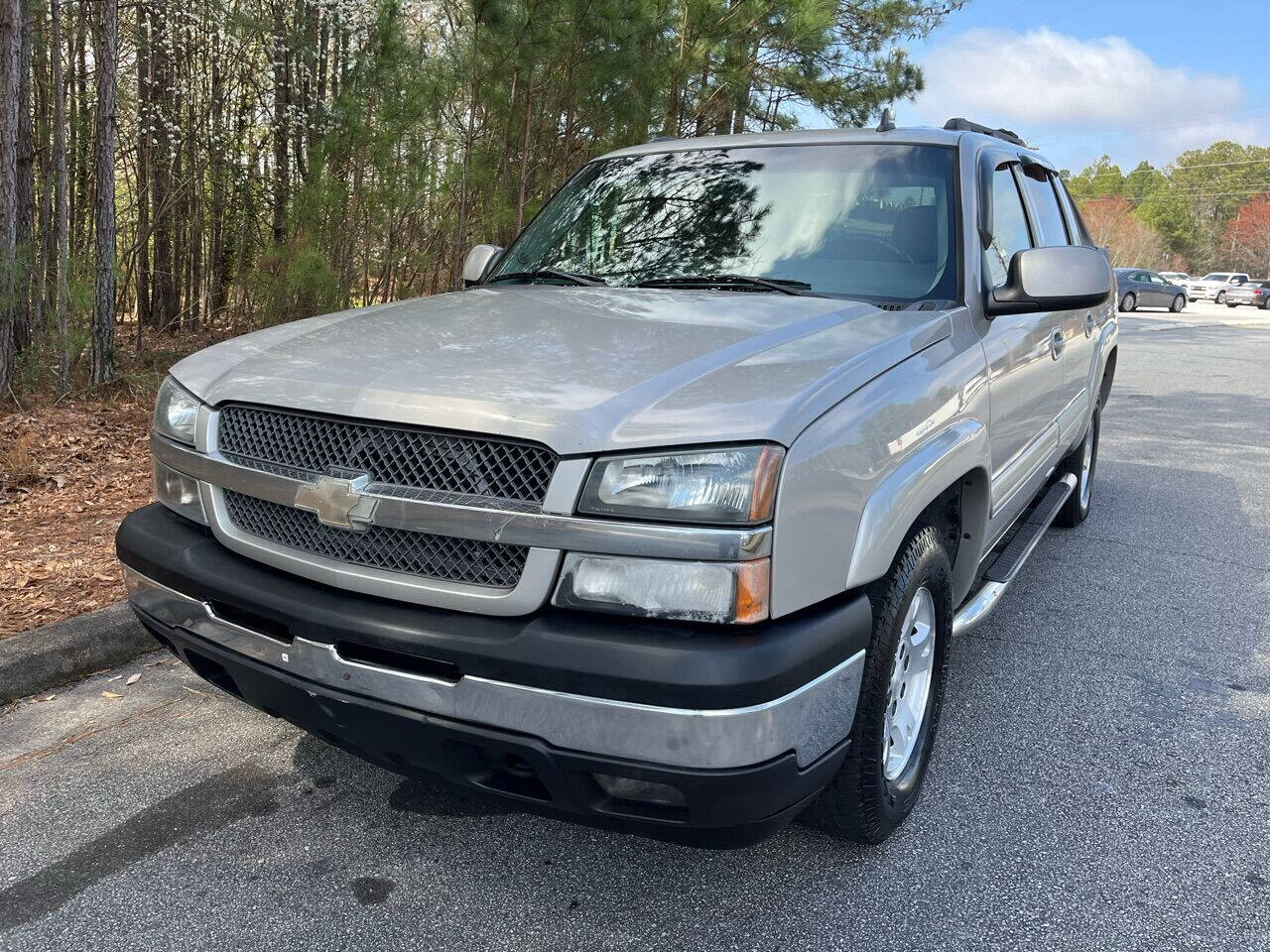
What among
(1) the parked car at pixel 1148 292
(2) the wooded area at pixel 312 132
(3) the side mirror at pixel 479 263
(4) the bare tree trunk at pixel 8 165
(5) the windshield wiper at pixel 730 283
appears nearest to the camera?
(5) the windshield wiper at pixel 730 283

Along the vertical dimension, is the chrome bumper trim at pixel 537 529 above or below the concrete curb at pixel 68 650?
above

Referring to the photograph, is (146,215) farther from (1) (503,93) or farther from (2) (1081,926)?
(2) (1081,926)

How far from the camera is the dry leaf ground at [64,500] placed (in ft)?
Answer: 12.5

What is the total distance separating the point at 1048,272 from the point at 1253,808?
1.59 m

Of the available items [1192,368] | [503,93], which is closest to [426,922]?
[503,93]

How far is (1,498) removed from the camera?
198 inches

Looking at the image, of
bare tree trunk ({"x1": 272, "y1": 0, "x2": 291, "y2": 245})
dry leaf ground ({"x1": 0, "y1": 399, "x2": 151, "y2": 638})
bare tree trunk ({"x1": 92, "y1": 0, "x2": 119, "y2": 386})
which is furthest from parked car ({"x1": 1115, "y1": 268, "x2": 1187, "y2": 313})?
dry leaf ground ({"x1": 0, "y1": 399, "x2": 151, "y2": 638})

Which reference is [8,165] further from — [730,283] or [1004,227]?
[1004,227]

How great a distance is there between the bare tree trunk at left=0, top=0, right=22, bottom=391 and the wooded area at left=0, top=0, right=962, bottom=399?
405 millimetres

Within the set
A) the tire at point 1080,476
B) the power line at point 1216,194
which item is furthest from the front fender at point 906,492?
the power line at point 1216,194

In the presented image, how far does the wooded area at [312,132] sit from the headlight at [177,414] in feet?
16.7

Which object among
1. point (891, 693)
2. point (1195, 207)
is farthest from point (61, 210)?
point (1195, 207)

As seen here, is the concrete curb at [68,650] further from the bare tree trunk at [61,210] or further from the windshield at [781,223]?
the bare tree trunk at [61,210]

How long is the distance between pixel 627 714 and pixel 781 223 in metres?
1.93
